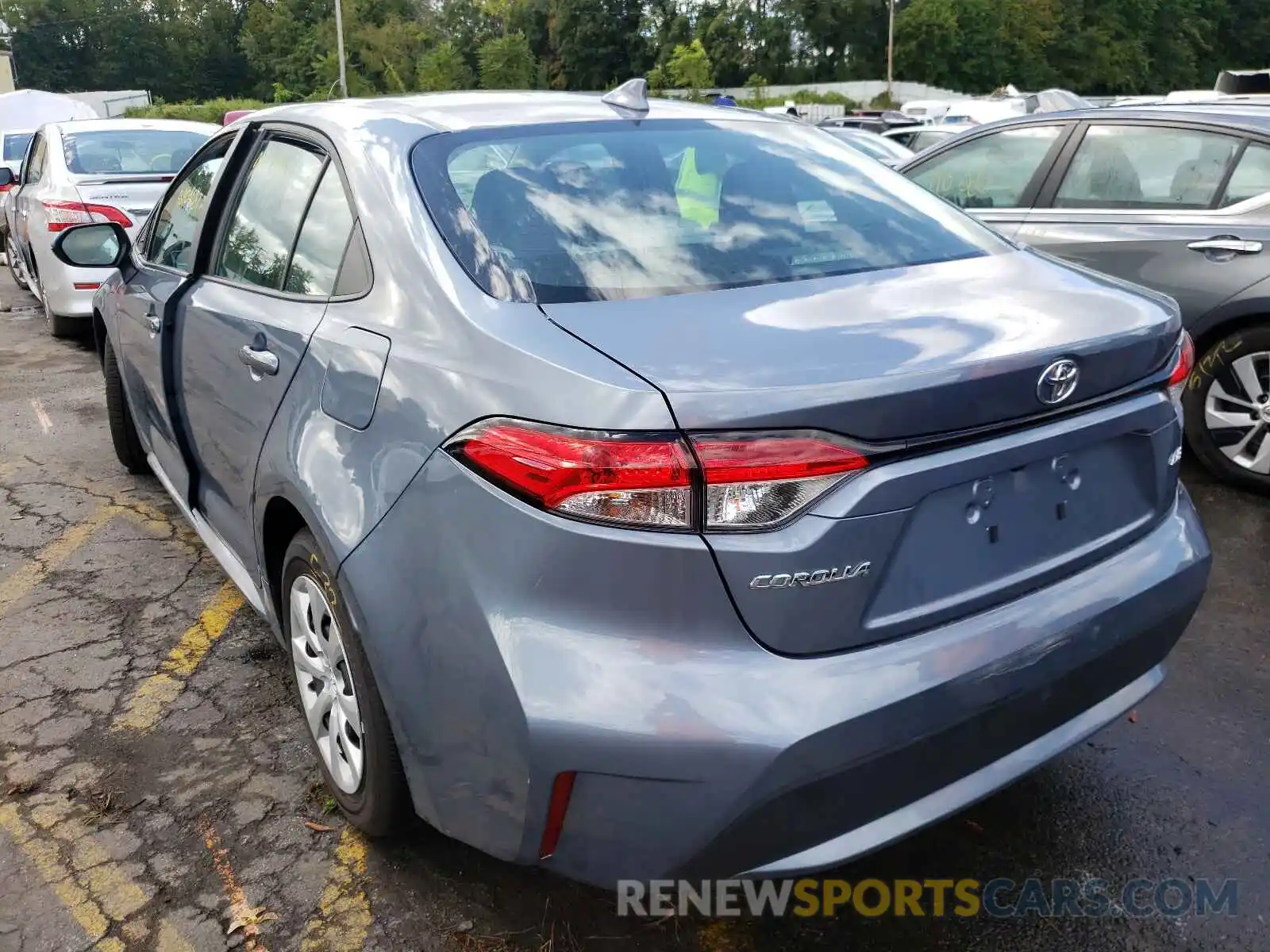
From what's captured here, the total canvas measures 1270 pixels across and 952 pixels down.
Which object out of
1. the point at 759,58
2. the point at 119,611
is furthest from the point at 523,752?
the point at 759,58

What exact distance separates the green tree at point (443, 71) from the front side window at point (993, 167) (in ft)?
221

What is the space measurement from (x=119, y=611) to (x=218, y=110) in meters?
58.6

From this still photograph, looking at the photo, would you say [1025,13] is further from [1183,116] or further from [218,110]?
[1183,116]

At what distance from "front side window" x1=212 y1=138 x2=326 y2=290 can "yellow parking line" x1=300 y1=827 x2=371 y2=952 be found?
1384 mm

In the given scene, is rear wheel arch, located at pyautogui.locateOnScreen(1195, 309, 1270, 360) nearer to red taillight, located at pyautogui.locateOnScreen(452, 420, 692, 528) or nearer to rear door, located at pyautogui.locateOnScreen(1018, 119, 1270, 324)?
rear door, located at pyautogui.locateOnScreen(1018, 119, 1270, 324)

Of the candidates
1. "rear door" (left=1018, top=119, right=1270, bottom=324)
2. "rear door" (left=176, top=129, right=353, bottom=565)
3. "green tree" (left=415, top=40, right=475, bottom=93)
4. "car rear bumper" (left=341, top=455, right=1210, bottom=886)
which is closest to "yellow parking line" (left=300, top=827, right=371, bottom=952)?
"car rear bumper" (left=341, top=455, right=1210, bottom=886)

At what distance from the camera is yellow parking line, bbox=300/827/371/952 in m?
2.24

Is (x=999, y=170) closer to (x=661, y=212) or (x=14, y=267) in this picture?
(x=661, y=212)

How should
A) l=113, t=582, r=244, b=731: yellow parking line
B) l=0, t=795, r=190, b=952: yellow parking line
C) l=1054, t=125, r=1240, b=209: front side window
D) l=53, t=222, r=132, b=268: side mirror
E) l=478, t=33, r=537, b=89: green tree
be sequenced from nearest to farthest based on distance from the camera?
l=0, t=795, r=190, b=952: yellow parking line < l=113, t=582, r=244, b=731: yellow parking line < l=53, t=222, r=132, b=268: side mirror < l=1054, t=125, r=1240, b=209: front side window < l=478, t=33, r=537, b=89: green tree

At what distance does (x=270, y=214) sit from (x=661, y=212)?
1177mm

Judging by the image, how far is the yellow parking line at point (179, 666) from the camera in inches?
122

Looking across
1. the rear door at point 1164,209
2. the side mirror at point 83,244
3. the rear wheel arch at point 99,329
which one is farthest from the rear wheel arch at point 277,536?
the rear door at point 1164,209

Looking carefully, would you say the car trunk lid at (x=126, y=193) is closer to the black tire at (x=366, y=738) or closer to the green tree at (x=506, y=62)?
the black tire at (x=366, y=738)

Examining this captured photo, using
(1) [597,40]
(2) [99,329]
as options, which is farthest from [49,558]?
(1) [597,40]
